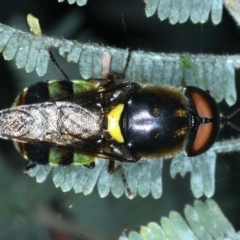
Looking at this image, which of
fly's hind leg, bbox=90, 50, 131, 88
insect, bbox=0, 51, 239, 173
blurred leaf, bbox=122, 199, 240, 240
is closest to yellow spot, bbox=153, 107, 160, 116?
insect, bbox=0, 51, 239, 173

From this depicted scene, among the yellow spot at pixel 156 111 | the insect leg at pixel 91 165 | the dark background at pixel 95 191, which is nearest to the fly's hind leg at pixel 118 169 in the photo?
the insect leg at pixel 91 165

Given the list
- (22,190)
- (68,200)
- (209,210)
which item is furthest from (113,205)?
(209,210)

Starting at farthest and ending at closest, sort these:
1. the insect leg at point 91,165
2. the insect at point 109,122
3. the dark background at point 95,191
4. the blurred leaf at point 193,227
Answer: the dark background at point 95,191
the insect leg at point 91,165
the blurred leaf at point 193,227
the insect at point 109,122

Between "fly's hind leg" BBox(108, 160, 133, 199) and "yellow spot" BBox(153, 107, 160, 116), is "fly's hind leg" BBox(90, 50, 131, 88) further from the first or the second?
"fly's hind leg" BBox(108, 160, 133, 199)

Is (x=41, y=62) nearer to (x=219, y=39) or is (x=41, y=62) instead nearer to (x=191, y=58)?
(x=191, y=58)

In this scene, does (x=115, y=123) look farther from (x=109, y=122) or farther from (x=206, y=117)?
(x=206, y=117)

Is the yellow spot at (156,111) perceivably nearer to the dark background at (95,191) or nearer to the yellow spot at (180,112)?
the yellow spot at (180,112)
